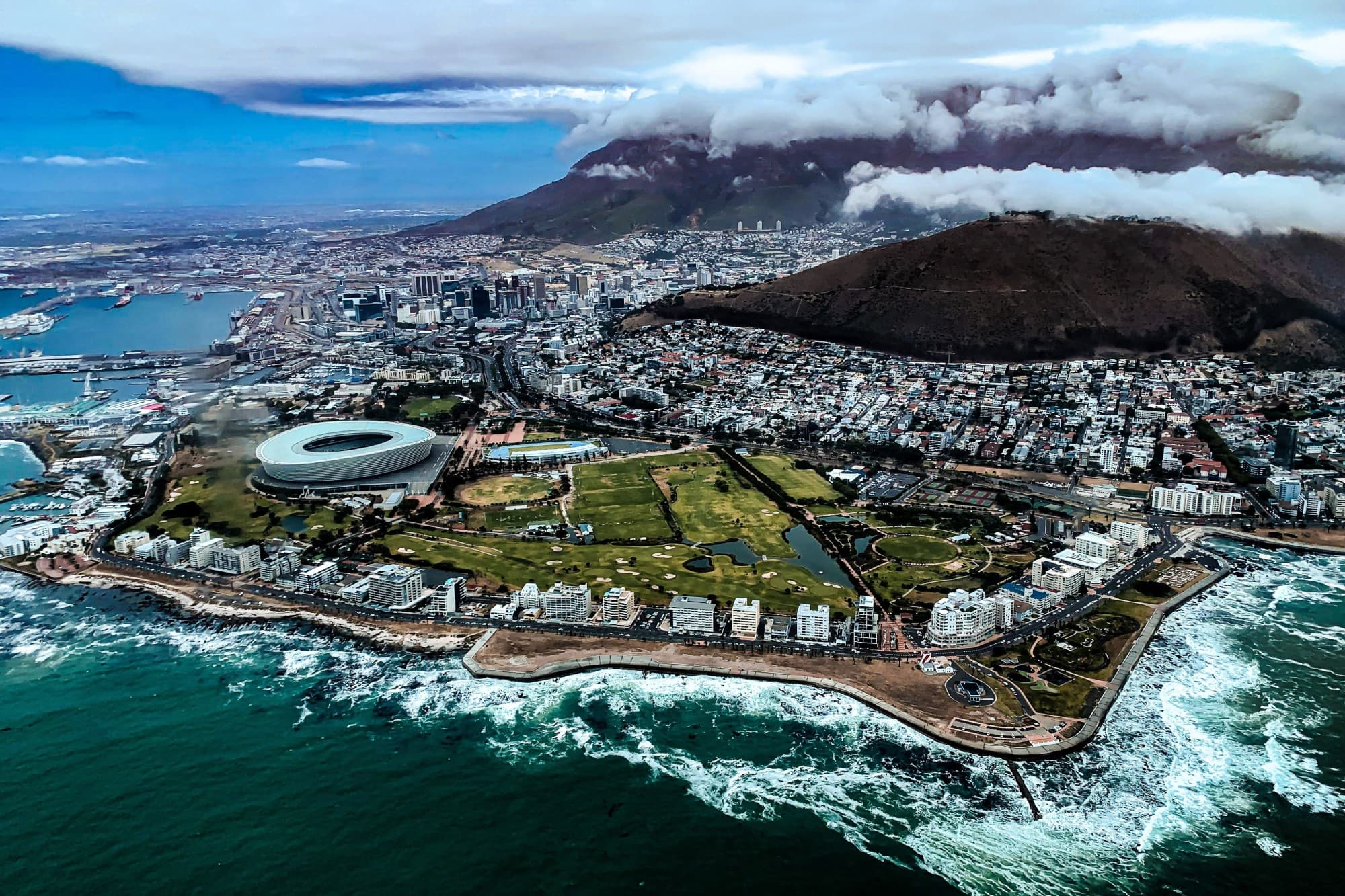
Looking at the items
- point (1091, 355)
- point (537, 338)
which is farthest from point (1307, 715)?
point (537, 338)

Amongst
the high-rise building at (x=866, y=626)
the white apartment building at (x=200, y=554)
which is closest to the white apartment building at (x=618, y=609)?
the high-rise building at (x=866, y=626)

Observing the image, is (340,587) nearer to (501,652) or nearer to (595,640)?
(501,652)

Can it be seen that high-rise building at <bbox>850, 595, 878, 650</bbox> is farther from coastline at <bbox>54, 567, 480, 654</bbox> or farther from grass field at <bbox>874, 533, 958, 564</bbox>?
coastline at <bbox>54, 567, 480, 654</bbox>

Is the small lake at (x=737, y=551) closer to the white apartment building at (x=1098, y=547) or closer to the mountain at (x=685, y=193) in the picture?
the white apartment building at (x=1098, y=547)

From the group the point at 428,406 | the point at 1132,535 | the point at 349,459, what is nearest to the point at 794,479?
the point at 1132,535

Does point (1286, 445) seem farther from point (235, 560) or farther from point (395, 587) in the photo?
point (235, 560)

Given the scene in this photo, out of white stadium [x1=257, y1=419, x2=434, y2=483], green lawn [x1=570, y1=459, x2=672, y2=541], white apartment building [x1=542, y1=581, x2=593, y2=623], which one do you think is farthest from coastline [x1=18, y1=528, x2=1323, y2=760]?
white stadium [x1=257, y1=419, x2=434, y2=483]
